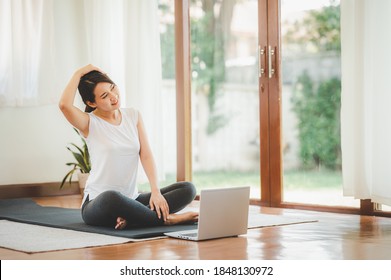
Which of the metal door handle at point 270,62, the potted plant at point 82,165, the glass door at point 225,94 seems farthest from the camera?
the potted plant at point 82,165

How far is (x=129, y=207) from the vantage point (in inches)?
128

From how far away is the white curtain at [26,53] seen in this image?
536 cm

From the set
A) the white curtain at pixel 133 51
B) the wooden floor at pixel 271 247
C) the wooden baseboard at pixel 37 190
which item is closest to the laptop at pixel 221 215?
the wooden floor at pixel 271 247

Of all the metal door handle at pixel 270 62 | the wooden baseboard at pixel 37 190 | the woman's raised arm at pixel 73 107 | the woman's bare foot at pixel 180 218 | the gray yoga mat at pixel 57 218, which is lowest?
the wooden baseboard at pixel 37 190

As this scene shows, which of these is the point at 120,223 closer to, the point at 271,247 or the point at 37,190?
the point at 271,247

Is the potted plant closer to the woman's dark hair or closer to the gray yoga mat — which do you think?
the gray yoga mat

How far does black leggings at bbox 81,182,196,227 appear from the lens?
3.23 m

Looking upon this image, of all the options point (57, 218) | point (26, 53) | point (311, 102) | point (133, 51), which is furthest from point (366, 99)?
point (26, 53)

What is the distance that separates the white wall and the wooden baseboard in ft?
0.18

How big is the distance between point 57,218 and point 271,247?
142 centimetres

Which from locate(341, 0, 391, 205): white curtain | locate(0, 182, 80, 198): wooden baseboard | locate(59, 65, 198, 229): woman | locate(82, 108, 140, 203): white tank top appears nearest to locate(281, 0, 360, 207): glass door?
locate(341, 0, 391, 205): white curtain

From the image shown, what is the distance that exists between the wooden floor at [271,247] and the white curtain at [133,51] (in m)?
2.13

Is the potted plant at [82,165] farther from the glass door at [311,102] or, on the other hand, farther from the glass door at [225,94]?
the glass door at [311,102]
